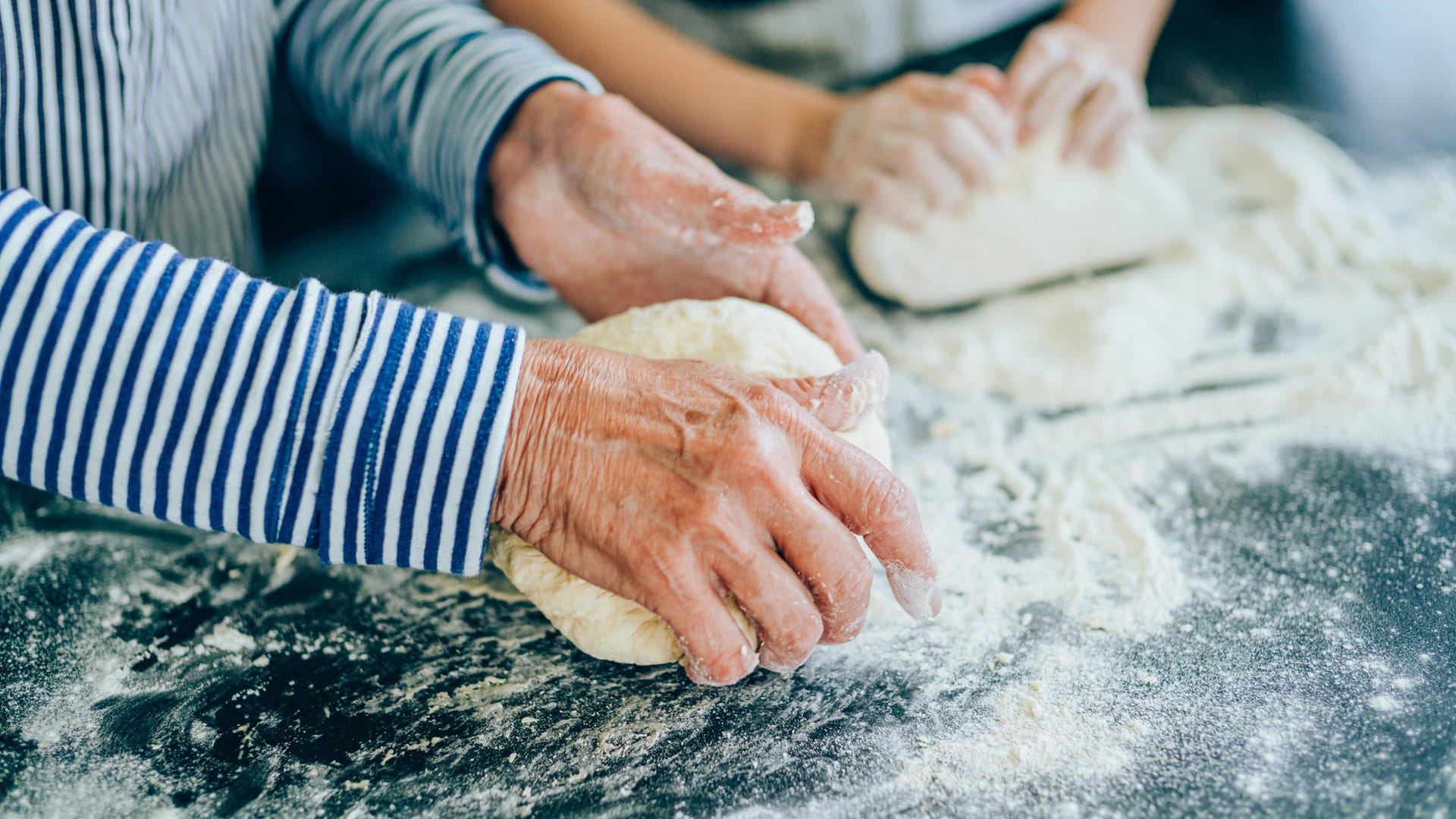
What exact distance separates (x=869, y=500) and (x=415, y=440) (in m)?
0.40

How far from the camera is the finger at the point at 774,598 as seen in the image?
0.83m

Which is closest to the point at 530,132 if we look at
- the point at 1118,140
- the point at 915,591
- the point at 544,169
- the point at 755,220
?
the point at 544,169

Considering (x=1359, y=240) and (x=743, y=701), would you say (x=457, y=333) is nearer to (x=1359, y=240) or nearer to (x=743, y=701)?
(x=743, y=701)

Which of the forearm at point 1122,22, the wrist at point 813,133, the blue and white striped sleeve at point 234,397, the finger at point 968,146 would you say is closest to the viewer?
the blue and white striped sleeve at point 234,397

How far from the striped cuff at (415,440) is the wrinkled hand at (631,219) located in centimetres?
34

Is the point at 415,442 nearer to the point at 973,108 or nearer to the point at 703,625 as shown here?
the point at 703,625

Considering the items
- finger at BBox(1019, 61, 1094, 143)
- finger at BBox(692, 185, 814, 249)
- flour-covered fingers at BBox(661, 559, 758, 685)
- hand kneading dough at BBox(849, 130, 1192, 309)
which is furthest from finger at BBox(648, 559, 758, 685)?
finger at BBox(1019, 61, 1094, 143)

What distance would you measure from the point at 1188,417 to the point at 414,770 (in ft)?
3.43

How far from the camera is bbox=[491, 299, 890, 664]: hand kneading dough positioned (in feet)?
2.99

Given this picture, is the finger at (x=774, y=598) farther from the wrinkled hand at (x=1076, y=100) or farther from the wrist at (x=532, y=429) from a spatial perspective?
the wrinkled hand at (x=1076, y=100)

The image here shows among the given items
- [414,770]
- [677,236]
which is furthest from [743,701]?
[677,236]

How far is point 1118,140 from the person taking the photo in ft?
5.22

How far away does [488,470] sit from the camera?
82 centimetres

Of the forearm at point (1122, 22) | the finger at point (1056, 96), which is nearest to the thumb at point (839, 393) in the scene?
the finger at point (1056, 96)
